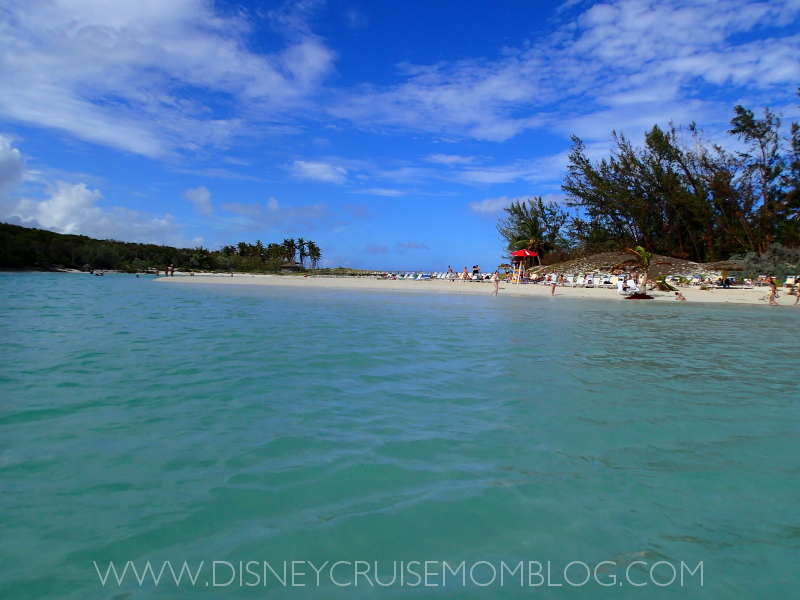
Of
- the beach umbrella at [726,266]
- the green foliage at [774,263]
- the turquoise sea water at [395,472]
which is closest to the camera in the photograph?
the turquoise sea water at [395,472]

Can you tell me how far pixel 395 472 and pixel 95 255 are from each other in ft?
204

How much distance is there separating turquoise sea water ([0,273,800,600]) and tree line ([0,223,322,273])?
5306 centimetres

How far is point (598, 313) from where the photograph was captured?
16.6m

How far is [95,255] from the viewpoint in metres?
53.7

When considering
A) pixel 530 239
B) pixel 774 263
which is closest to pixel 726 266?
pixel 774 263

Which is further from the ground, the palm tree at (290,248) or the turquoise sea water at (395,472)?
the palm tree at (290,248)

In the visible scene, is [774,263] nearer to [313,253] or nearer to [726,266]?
[726,266]

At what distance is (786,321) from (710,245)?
892 inches

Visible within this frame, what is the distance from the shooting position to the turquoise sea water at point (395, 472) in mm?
2420

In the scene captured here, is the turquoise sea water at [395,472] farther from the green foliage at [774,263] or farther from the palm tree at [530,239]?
the palm tree at [530,239]

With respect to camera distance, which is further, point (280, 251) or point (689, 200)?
point (280, 251)

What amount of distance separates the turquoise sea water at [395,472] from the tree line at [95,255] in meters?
53.1

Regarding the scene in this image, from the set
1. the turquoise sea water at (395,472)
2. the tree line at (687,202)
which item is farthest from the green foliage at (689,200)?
the turquoise sea water at (395,472)

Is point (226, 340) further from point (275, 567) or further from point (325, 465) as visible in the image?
point (275, 567)
